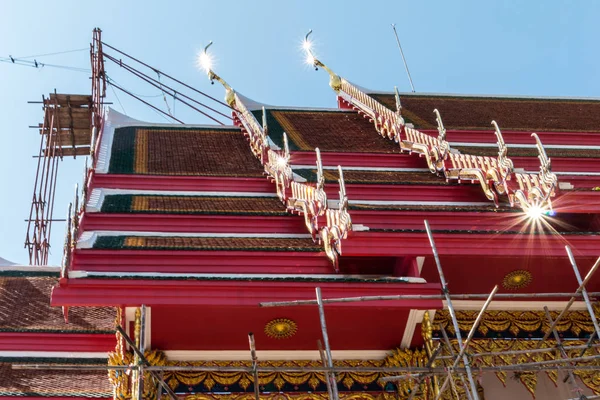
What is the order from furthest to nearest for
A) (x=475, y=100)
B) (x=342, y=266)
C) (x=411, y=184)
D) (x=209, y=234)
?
(x=475, y=100), (x=411, y=184), (x=209, y=234), (x=342, y=266)

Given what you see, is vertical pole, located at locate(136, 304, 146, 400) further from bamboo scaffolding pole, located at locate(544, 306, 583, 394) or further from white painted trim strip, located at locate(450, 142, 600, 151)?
white painted trim strip, located at locate(450, 142, 600, 151)

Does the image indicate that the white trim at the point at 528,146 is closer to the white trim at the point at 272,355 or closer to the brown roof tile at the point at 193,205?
the brown roof tile at the point at 193,205

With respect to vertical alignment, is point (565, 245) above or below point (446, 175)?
below

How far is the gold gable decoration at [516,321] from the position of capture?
7.99 m

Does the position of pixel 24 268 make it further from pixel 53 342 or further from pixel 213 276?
pixel 213 276

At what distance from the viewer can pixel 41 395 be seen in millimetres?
7926

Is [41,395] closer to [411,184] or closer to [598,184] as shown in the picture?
[411,184]

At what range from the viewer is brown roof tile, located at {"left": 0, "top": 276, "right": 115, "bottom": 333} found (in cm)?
886

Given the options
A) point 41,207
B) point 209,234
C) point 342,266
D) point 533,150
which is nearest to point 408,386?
point 342,266

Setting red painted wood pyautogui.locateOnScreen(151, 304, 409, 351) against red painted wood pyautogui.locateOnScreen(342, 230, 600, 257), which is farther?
red painted wood pyautogui.locateOnScreen(342, 230, 600, 257)

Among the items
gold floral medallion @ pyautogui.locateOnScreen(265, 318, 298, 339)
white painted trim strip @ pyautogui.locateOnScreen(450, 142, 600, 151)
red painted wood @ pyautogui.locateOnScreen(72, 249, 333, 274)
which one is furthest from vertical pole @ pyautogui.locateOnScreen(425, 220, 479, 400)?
white painted trim strip @ pyautogui.locateOnScreen(450, 142, 600, 151)

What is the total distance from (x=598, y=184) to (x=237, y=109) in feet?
23.8

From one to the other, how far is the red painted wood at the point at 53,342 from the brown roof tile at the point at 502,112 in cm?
687

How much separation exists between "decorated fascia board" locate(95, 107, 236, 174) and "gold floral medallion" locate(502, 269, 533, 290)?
586 cm
